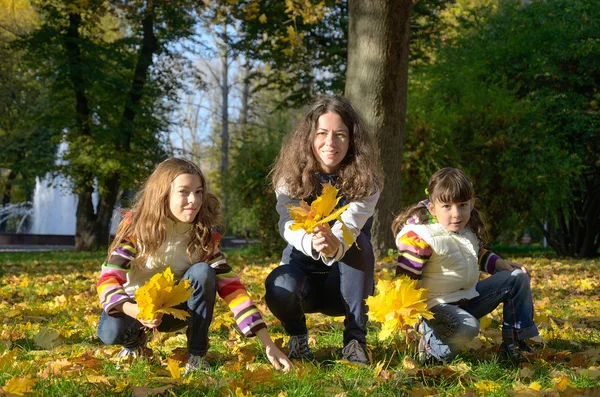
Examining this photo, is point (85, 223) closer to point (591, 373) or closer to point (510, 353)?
point (510, 353)

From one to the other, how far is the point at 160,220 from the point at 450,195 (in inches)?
55.2

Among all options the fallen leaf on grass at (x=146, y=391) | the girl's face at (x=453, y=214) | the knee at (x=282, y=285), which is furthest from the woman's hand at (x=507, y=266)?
the fallen leaf on grass at (x=146, y=391)

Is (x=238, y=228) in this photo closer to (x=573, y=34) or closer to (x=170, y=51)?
(x=573, y=34)

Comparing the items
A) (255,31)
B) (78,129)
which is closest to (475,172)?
(255,31)

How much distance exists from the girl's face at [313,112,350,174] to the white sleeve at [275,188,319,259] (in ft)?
0.86

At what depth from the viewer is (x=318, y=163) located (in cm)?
380

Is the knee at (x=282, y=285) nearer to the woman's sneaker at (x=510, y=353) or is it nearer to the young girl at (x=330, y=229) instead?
the young girl at (x=330, y=229)

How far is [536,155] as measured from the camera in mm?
12742

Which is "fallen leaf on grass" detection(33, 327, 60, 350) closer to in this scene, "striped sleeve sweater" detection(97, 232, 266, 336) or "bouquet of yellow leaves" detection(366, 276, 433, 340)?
"striped sleeve sweater" detection(97, 232, 266, 336)

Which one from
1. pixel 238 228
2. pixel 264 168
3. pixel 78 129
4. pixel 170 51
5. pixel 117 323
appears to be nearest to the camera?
pixel 117 323

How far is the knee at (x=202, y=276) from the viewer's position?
3256mm

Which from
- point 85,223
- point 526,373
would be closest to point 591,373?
point 526,373

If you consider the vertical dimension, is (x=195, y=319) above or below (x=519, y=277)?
below

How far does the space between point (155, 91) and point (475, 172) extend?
11.5 meters
